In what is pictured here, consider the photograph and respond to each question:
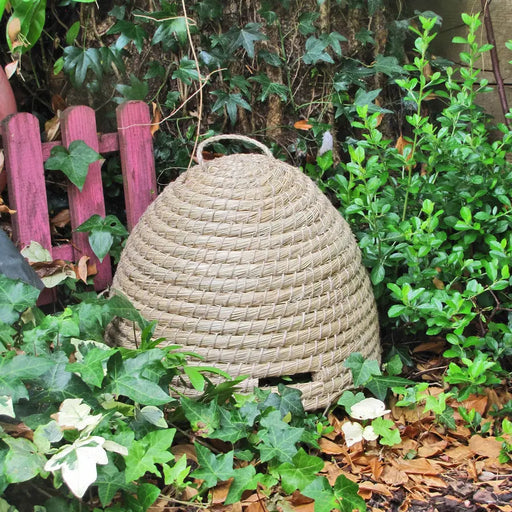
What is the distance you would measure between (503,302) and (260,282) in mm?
938

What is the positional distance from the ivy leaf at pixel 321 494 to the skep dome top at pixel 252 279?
44 centimetres

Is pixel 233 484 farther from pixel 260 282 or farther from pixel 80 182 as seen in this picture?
pixel 80 182

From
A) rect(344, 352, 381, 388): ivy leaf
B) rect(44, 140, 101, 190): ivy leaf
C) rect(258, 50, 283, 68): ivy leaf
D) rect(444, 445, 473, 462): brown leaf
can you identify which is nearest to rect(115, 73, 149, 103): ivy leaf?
rect(44, 140, 101, 190): ivy leaf

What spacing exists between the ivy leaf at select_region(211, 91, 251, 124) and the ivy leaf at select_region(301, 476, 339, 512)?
5.33 ft

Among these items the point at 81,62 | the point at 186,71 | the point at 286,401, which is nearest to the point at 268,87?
the point at 186,71

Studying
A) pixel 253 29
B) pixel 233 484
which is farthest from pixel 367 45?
pixel 233 484

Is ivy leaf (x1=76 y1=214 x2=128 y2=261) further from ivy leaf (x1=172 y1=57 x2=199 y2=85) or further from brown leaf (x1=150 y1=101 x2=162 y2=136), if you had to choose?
ivy leaf (x1=172 y1=57 x2=199 y2=85)

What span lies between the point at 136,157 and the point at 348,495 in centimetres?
159

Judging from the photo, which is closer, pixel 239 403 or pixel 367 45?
pixel 239 403

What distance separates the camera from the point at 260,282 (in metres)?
2.26

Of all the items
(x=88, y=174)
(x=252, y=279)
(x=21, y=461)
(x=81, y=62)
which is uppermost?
Answer: (x=81, y=62)

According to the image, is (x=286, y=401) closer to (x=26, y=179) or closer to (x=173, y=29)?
(x=26, y=179)

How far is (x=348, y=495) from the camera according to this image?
1848mm

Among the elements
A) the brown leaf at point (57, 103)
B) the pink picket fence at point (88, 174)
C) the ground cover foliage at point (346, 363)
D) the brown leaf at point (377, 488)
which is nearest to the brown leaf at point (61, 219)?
the pink picket fence at point (88, 174)
